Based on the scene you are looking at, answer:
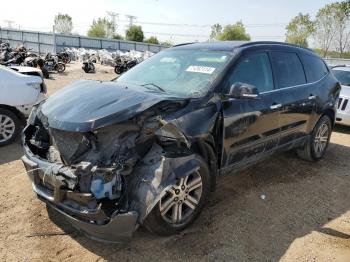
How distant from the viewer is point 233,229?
378 centimetres

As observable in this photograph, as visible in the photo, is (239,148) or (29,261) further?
(239,148)

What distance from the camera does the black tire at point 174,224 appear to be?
128 inches

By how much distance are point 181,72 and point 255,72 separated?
35.8 inches

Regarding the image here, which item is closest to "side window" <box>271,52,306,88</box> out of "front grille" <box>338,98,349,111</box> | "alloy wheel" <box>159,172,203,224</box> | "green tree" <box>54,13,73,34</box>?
"alloy wheel" <box>159,172,203,224</box>

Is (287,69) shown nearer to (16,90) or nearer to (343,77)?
(16,90)

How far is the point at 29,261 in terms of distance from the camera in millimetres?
3156

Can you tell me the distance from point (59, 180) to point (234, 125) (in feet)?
6.22

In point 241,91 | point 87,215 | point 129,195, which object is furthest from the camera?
point 241,91

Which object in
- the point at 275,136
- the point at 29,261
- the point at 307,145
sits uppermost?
the point at 275,136

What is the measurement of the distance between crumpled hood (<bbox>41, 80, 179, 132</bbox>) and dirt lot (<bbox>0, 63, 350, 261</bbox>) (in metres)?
1.15

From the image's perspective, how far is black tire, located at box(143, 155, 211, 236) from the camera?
3.25m

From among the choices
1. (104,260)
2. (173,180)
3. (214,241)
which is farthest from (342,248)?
(104,260)

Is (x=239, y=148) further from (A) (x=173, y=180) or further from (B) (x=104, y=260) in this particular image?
(B) (x=104, y=260)

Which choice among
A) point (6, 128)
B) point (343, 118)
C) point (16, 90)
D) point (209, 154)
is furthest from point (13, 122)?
point (343, 118)
